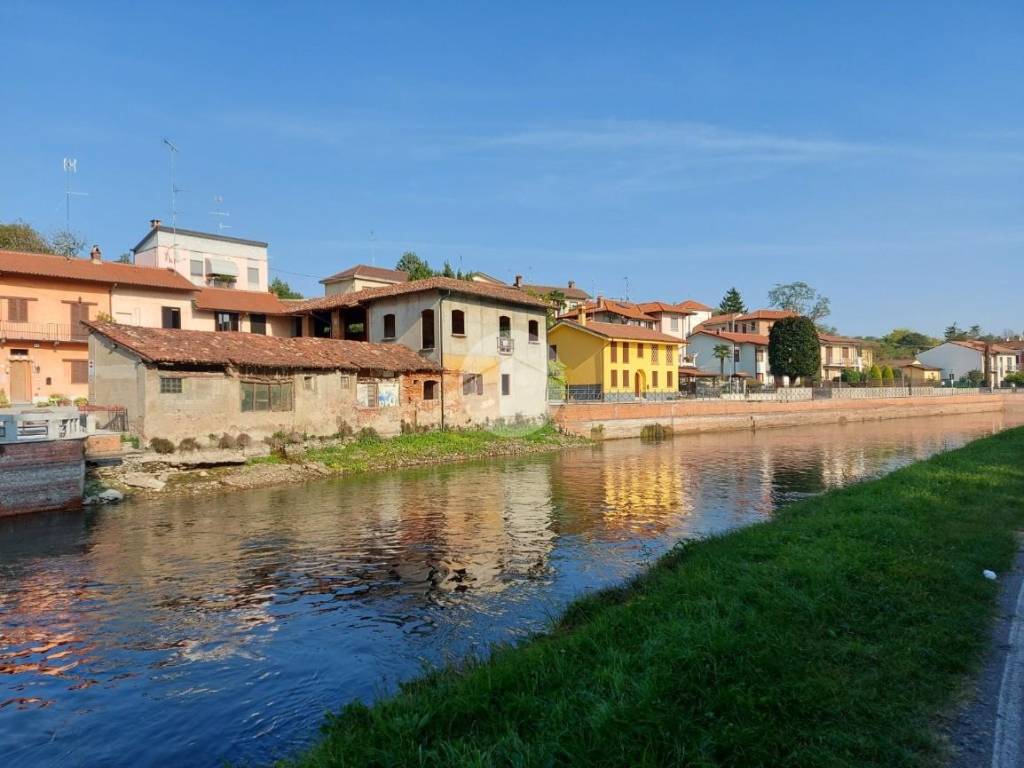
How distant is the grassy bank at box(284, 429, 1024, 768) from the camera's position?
4508mm

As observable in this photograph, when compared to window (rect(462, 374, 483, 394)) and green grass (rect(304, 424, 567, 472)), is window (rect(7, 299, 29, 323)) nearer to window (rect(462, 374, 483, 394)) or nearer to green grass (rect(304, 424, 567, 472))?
green grass (rect(304, 424, 567, 472))

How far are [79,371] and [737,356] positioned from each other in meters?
64.3

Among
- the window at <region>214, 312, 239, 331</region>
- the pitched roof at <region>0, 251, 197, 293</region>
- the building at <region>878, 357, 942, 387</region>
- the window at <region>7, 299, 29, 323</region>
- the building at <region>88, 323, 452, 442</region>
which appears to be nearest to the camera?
the building at <region>88, 323, 452, 442</region>

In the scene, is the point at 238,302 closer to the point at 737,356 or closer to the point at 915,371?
the point at 737,356

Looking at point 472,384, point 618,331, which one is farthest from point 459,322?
point 618,331

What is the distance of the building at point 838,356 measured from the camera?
86625mm

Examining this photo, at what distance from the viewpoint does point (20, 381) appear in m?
33.1

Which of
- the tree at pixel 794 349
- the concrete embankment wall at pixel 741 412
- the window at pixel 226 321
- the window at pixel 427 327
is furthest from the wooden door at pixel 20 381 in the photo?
the tree at pixel 794 349

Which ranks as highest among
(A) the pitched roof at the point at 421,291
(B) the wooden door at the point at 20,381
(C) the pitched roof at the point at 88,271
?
(C) the pitched roof at the point at 88,271

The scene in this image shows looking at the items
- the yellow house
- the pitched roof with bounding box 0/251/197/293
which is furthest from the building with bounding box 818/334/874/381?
the pitched roof with bounding box 0/251/197/293

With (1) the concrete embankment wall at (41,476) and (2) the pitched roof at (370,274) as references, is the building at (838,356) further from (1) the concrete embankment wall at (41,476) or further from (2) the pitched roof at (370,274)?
(1) the concrete embankment wall at (41,476)

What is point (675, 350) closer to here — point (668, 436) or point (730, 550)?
point (668, 436)

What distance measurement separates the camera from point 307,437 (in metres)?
27.6

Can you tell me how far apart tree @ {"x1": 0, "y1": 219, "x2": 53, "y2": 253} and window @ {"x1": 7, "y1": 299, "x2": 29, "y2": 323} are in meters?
20.8
